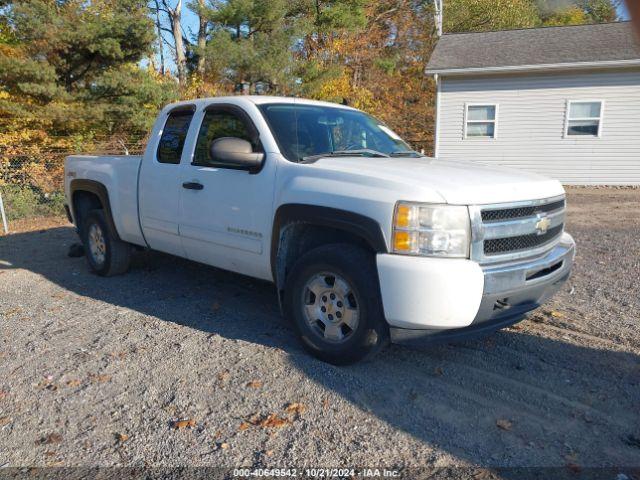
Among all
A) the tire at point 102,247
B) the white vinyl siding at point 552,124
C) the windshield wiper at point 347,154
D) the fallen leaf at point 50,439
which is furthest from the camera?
the white vinyl siding at point 552,124

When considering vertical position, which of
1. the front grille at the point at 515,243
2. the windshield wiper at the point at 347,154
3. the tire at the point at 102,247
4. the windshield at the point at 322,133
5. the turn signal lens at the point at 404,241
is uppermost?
the windshield at the point at 322,133

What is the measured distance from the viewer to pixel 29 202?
11.9 metres

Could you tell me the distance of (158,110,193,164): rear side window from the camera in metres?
5.06

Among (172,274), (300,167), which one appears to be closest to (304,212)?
(300,167)

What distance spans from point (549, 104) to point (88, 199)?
1359cm

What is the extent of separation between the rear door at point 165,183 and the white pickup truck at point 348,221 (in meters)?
0.02

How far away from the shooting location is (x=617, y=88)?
1483 cm

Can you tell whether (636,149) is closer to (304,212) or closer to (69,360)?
(304,212)

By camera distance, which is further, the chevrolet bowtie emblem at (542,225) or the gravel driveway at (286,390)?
the chevrolet bowtie emblem at (542,225)

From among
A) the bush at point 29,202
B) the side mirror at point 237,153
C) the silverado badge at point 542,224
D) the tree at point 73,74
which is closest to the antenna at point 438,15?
the tree at point 73,74

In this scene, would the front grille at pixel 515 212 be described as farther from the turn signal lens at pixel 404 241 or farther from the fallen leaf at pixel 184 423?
the fallen leaf at pixel 184 423

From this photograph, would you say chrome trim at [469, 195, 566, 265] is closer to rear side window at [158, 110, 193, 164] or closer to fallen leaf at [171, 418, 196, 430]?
fallen leaf at [171, 418, 196, 430]

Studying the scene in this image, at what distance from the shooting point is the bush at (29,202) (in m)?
11.5

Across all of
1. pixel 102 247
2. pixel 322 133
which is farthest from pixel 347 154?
pixel 102 247
